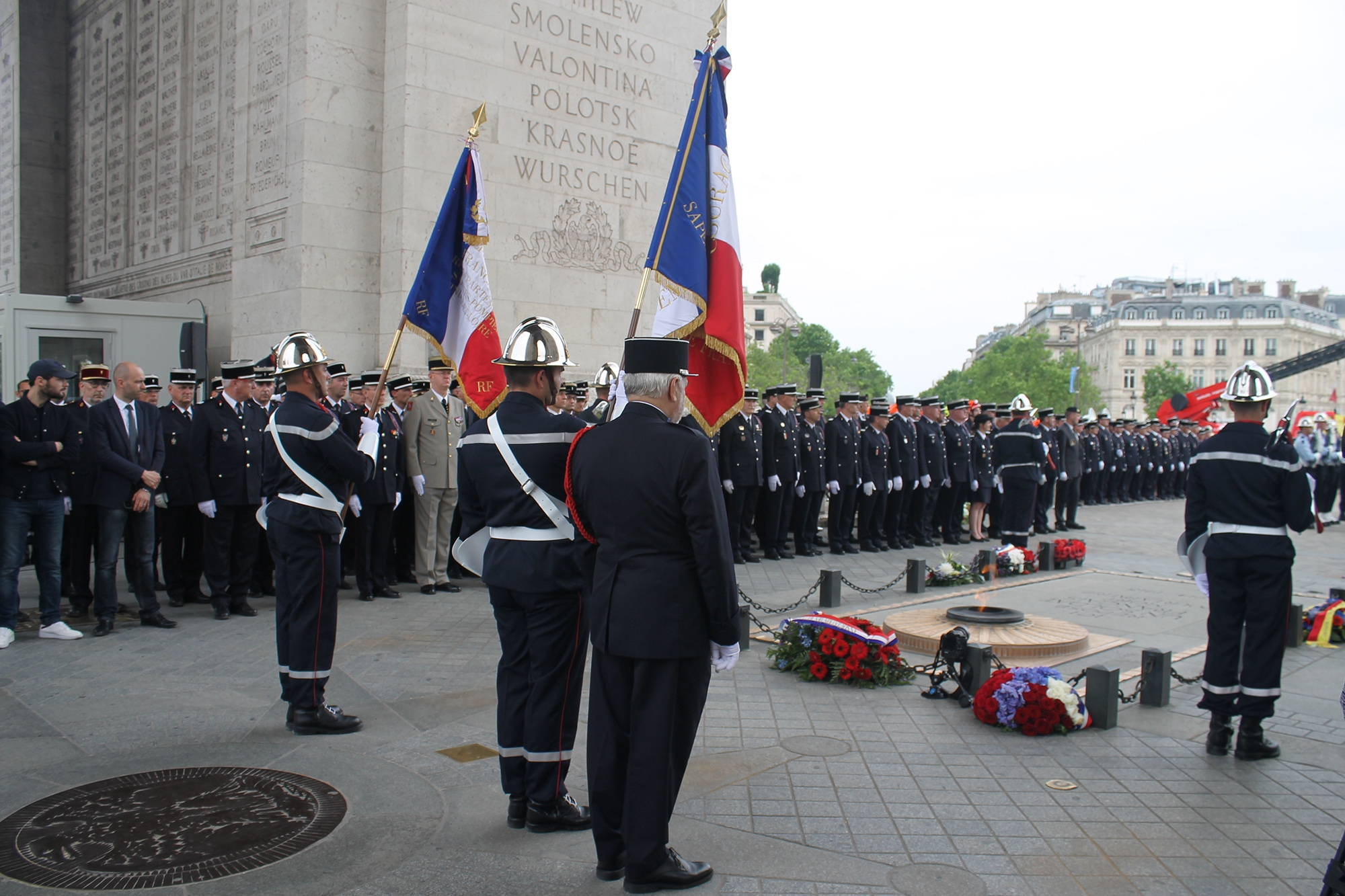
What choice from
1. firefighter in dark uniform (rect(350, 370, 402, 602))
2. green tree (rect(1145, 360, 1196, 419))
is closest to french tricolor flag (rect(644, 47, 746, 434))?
firefighter in dark uniform (rect(350, 370, 402, 602))

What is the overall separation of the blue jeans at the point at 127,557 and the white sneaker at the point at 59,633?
0.90 ft

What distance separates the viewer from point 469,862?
12.7 feet

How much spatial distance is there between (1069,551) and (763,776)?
9152 mm

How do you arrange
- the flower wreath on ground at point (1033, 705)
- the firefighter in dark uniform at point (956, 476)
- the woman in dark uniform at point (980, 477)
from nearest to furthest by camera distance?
the flower wreath on ground at point (1033, 705) < the firefighter in dark uniform at point (956, 476) < the woman in dark uniform at point (980, 477)

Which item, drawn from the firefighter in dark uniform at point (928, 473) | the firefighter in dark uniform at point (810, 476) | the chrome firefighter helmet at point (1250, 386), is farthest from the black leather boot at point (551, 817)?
the firefighter in dark uniform at point (928, 473)

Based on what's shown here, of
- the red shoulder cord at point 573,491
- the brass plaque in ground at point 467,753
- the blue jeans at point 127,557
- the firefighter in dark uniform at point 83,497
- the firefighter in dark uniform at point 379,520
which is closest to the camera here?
the red shoulder cord at point 573,491

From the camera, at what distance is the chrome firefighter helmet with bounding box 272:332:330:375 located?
5488 millimetres

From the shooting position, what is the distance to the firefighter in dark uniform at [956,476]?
16.1m

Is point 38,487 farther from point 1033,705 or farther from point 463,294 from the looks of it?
point 1033,705

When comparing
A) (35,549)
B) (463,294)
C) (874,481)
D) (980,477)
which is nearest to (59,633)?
A: (35,549)

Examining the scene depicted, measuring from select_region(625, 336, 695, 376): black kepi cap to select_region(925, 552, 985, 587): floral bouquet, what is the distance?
817 centimetres

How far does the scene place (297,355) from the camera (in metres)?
5.54

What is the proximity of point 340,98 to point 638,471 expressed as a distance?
12.5 metres

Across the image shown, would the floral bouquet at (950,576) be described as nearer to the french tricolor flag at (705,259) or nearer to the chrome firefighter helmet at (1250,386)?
the chrome firefighter helmet at (1250,386)
